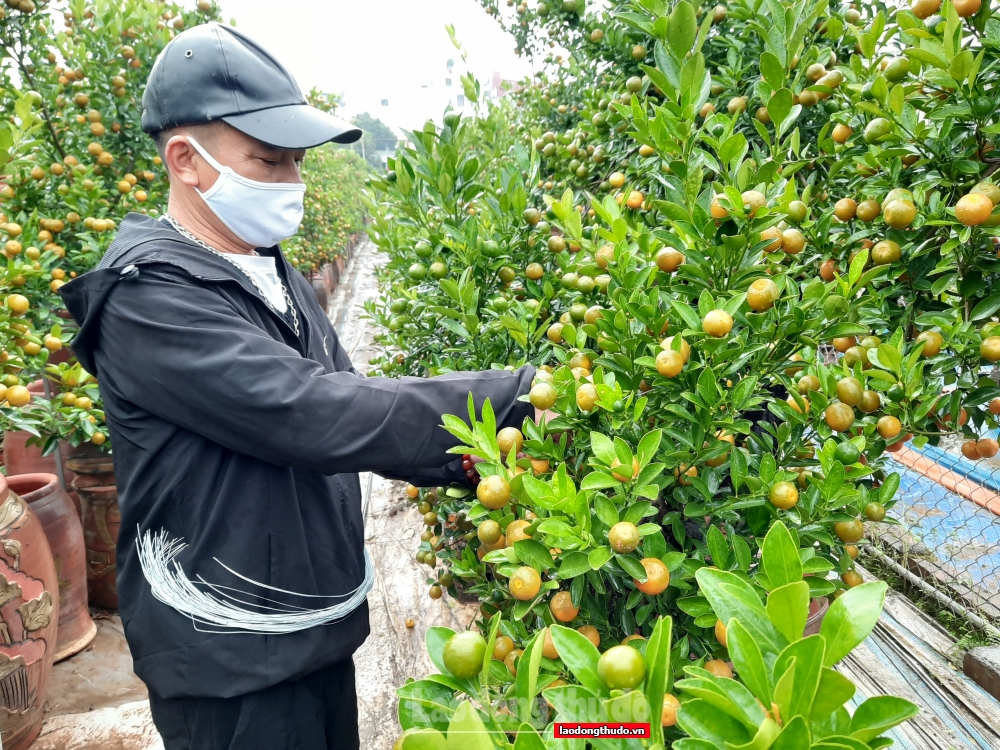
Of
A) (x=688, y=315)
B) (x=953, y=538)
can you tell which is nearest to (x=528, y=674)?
(x=688, y=315)

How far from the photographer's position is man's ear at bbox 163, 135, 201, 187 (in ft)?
4.48

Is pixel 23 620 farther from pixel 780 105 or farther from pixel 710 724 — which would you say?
pixel 780 105

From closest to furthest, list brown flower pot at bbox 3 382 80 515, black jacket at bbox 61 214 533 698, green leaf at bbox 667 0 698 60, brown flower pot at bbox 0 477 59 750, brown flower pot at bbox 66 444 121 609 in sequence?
green leaf at bbox 667 0 698 60
black jacket at bbox 61 214 533 698
brown flower pot at bbox 0 477 59 750
brown flower pot at bbox 66 444 121 609
brown flower pot at bbox 3 382 80 515

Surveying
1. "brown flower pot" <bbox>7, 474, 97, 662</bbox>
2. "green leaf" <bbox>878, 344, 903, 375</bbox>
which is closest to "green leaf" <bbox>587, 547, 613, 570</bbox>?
"green leaf" <bbox>878, 344, 903, 375</bbox>

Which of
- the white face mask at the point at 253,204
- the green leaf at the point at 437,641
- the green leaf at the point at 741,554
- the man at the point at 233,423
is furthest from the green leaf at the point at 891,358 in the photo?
the white face mask at the point at 253,204

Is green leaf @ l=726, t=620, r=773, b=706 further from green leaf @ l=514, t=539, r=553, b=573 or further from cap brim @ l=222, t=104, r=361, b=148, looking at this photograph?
cap brim @ l=222, t=104, r=361, b=148

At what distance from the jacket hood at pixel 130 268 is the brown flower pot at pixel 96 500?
2.00m

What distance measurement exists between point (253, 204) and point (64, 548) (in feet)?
6.73

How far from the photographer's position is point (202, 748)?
1.33 metres

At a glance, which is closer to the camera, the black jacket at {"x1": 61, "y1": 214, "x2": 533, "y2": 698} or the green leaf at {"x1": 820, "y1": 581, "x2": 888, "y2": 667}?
the green leaf at {"x1": 820, "y1": 581, "x2": 888, "y2": 667}

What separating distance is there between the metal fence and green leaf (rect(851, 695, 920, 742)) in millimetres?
2854

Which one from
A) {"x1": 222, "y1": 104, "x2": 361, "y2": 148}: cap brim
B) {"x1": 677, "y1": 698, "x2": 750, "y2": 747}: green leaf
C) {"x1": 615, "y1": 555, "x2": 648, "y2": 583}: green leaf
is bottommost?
{"x1": 615, "y1": 555, "x2": 648, "y2": 583}: green leaf

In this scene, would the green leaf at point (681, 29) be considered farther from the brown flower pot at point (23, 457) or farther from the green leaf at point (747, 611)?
the brown flower pot at point (23, 457)

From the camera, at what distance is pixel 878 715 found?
50cm
